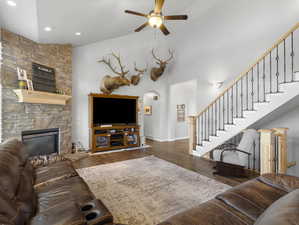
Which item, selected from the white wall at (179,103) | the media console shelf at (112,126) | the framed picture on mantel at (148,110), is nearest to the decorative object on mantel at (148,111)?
the framed picture on mantel at (148,110)

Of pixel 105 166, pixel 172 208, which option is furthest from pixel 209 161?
pixel 105 166

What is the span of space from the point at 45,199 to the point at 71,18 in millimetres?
3528

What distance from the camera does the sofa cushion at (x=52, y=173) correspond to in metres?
1.82

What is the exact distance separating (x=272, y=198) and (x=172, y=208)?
3.98 ft

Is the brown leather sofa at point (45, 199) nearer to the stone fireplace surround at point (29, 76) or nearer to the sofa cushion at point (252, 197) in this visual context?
the sofa cushion at point (252, 197)

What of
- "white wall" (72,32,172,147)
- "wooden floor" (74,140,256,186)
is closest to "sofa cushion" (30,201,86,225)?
"wooden floor" (74,140,256,186)

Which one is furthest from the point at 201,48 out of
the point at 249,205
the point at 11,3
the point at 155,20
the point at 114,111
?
the point at 249,205

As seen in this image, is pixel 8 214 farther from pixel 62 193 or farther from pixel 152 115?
pixel 152 115

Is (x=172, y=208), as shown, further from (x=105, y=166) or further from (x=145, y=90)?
(x=145, y=90)

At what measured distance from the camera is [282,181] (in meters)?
1.51

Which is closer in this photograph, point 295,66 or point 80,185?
point 80,185

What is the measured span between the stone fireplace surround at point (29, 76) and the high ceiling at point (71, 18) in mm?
253

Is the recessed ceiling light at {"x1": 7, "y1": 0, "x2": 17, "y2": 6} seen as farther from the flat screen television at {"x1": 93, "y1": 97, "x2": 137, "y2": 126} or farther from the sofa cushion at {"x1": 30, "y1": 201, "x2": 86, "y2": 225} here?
the sofa cushion at {"x1": 30, "y1": 201, "x2": 86, "y2": 225}

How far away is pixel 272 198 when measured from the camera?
1.32 metres
